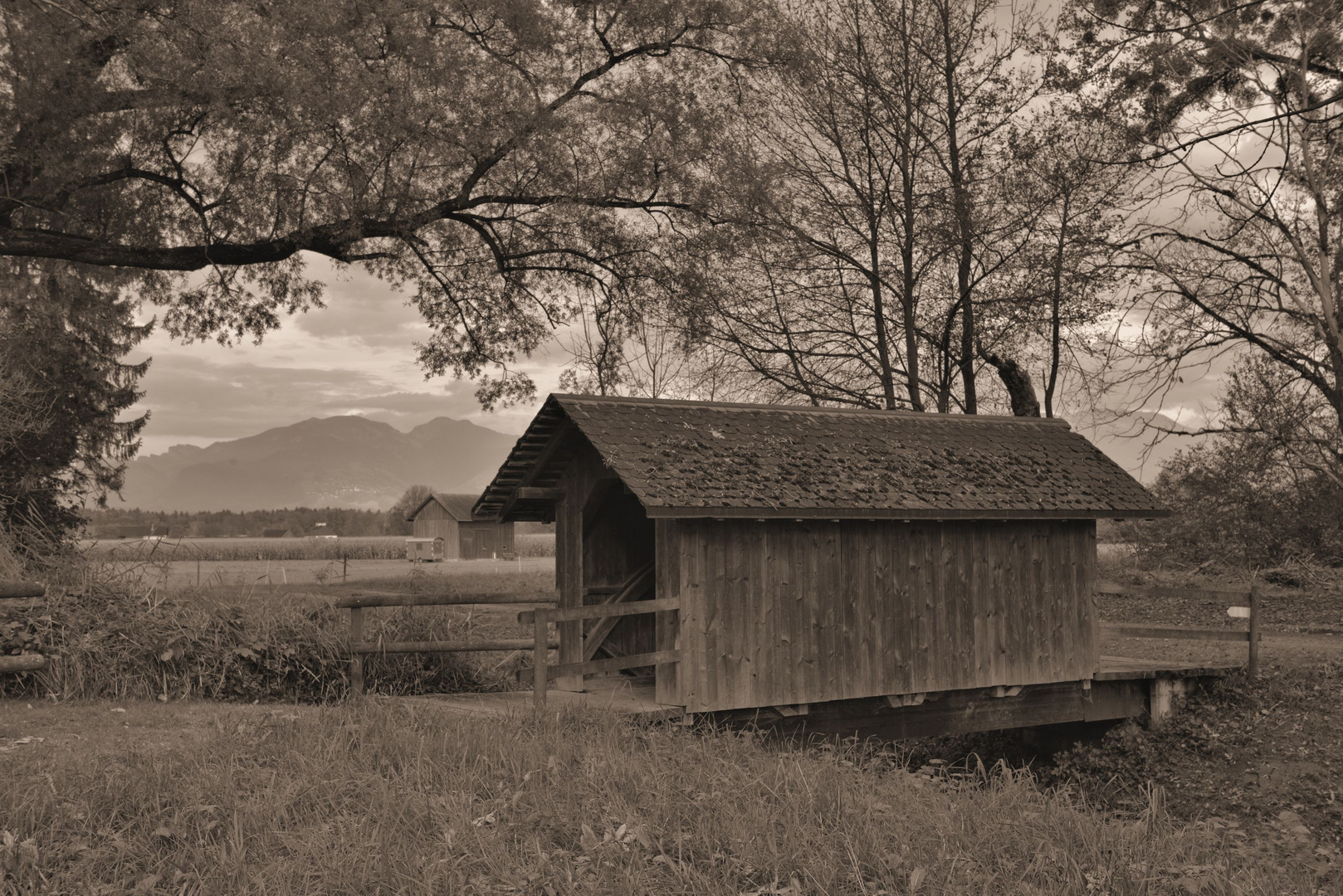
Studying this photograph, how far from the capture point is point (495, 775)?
25.7 feet

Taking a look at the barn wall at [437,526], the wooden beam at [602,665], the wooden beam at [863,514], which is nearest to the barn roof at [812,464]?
the wooden beam at [863,514]

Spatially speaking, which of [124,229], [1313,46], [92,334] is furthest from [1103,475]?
→ [92,334]

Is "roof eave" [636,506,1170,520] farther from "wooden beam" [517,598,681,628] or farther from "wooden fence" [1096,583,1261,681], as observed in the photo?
"wooden fence" [1096,583,1261,681]

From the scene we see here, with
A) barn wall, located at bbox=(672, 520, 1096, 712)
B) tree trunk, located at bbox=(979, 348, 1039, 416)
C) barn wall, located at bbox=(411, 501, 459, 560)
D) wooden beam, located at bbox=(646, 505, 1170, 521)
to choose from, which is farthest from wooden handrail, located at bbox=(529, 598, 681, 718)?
barn wall, located at bbox=(411, 501, 459, 560)

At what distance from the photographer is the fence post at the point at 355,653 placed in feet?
40.0

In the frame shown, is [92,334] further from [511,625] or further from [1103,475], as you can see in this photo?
[1103,475]

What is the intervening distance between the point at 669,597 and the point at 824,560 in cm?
215

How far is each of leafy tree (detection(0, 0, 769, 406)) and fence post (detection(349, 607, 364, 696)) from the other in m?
7.04

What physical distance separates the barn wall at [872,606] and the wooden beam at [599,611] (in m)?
0.20

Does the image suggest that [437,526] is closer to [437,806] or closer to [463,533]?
[463,533]

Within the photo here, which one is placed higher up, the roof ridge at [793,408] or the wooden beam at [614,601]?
the roof ridge at [793,408]

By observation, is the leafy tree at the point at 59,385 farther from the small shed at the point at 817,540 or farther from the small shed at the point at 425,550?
the small shed at the point at 425,550

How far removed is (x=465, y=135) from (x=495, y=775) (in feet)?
39.0

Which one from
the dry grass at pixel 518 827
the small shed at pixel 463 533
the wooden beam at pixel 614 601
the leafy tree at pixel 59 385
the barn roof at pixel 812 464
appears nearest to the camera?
the dry grass at pixel 518 827
